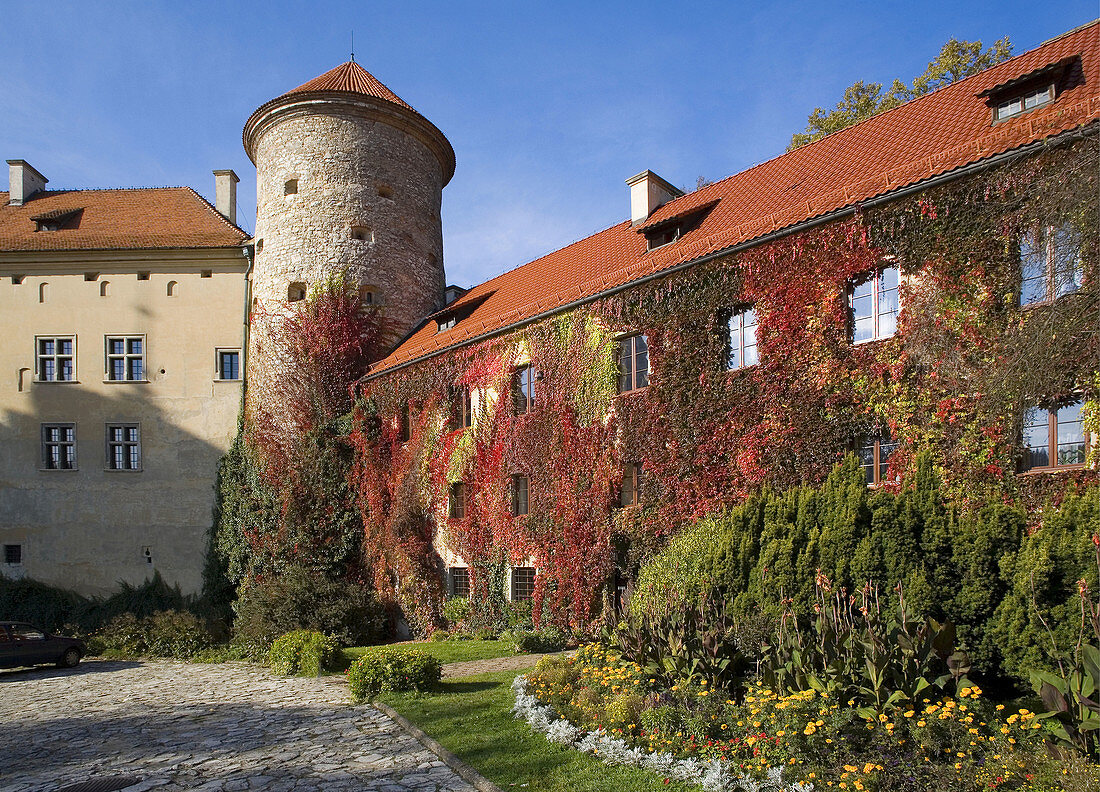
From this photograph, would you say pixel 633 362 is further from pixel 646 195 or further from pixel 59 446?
pixel 59 446

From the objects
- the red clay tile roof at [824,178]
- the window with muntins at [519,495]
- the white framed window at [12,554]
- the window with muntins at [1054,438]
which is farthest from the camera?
the white framed window at [12,554]

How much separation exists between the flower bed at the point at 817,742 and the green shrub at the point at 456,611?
10.2 m

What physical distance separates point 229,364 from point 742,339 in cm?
1840

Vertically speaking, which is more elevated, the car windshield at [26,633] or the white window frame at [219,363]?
the white window frame at [219,363]

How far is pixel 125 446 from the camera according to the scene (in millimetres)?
25688

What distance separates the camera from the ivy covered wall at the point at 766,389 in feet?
33.8

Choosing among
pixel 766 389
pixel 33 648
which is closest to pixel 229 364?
pixel 33 648

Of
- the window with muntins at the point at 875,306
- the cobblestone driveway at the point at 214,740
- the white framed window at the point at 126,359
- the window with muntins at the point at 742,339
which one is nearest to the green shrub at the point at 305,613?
the cobblestone driveway at the point at 214,740

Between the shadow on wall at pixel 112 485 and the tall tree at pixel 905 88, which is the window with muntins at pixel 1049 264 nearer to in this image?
the tall tree at pixel 905 88

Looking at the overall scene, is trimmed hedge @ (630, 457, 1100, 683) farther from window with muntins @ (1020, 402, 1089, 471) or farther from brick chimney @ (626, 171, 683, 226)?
brick chimney @ (626, 171, 683, 226)

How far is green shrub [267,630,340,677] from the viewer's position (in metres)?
14.4

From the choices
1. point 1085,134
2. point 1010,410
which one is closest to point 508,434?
point 1010,410

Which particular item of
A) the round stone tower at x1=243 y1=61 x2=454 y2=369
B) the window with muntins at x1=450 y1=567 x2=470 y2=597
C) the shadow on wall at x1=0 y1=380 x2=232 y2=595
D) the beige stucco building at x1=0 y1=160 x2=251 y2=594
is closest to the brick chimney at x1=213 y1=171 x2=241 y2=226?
the beige stucco building at x1=0 y1=160 x2=251 y2=594

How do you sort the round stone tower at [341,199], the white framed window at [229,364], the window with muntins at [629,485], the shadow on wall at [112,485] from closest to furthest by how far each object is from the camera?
1. the window with muntins at [629,485]
2. the round stone tower at [341,199]
3. the shadow on wall at [112,485]
4. the white framed window at [229,364]
